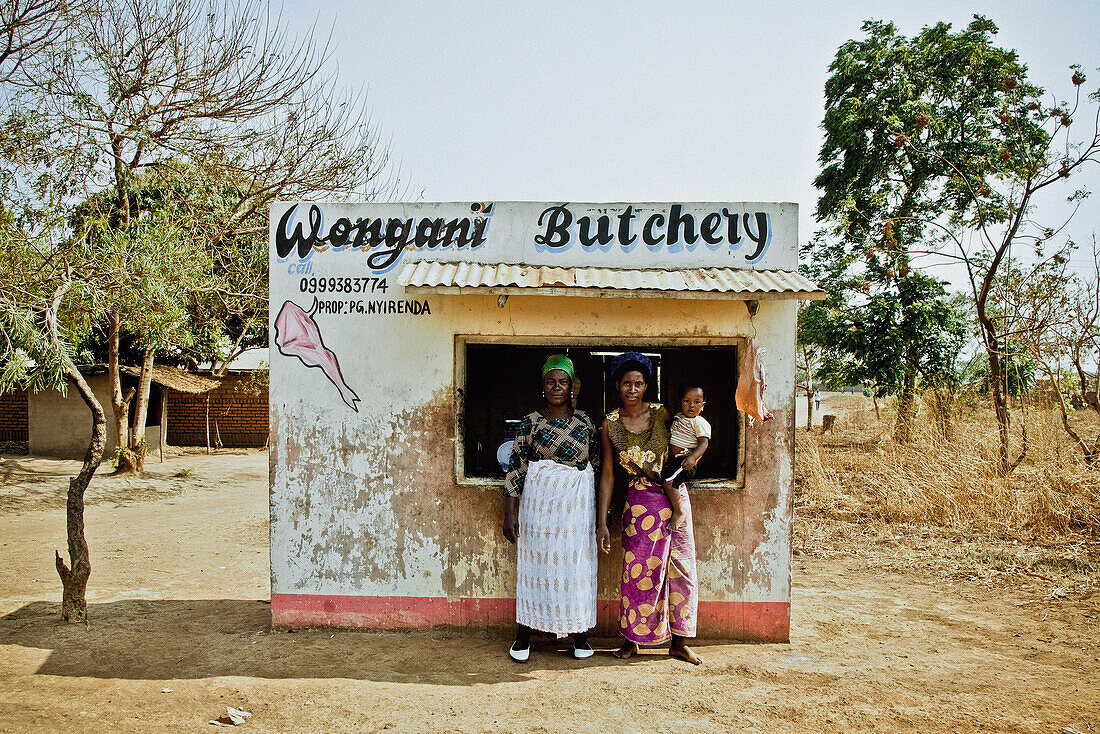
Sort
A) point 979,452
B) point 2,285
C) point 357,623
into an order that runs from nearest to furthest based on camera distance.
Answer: point 357,623
point 2,285
point 979,452

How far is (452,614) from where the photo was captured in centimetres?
482

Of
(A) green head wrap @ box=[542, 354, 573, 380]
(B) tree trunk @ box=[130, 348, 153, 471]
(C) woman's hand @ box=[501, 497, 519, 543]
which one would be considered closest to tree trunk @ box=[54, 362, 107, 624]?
(C) woman's hand @ box=[501, 497, 519, 543]

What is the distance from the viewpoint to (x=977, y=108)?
50.3ft

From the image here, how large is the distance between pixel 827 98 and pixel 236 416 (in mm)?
17368

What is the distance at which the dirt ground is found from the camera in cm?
367

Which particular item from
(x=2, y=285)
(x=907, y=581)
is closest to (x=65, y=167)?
(x=2, y=285)

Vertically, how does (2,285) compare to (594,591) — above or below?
above

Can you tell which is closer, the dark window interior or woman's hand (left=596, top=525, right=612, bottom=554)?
woman's hand (left=596, top=525, right=612, bottom=554)

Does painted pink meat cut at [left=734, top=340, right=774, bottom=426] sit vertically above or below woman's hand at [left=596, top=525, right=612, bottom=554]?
above

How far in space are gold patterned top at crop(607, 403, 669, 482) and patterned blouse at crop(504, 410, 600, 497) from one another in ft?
0.52

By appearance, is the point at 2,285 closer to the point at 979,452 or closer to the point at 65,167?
the point at 65,167

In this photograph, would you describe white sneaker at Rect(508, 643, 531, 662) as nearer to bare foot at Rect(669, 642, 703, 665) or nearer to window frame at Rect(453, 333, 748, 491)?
bare foot at Rect(669, 642, 703, 665)

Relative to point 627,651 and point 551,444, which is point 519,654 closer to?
point 627,651

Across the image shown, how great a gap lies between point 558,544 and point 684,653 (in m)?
1.04
